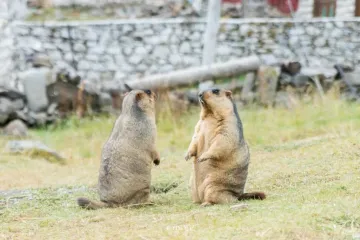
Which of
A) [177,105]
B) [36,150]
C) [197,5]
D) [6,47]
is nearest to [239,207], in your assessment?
[36,150]

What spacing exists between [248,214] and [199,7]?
697 inches

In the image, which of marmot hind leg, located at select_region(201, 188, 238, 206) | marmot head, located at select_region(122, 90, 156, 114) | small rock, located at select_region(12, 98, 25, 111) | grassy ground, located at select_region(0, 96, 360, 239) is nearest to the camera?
grassy ground, located at select_region(0, 96, 360, 239)

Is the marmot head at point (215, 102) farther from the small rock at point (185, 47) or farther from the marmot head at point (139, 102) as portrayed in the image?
the small rock at point (185, 47)

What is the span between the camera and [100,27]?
21828 millimetres

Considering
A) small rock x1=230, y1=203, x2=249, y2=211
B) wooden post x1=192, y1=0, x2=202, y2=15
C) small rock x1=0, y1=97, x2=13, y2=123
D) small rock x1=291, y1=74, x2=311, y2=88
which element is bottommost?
small rock x1=0, y1=97, x2=13, y2=123

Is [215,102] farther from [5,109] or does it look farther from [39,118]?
[39,118]

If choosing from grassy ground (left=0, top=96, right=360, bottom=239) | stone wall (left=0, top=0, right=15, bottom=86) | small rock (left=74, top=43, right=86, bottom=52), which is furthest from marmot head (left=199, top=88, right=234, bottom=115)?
small rock (left=74, top=43, right=86, bottom=52)

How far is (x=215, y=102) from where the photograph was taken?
755cm

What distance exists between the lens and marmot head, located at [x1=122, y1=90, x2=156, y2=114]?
26.2 ft

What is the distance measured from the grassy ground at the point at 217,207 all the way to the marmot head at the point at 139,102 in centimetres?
99

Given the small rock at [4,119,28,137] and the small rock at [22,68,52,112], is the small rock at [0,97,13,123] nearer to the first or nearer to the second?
the small rock at [4,119,28,137]

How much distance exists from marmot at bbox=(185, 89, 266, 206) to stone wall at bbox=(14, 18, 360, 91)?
46.9 feet

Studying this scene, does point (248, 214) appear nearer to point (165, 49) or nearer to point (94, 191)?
point (94, 191)

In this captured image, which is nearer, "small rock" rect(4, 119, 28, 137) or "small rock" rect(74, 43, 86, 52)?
"small rock" rect(4, 119, 28, 137)
